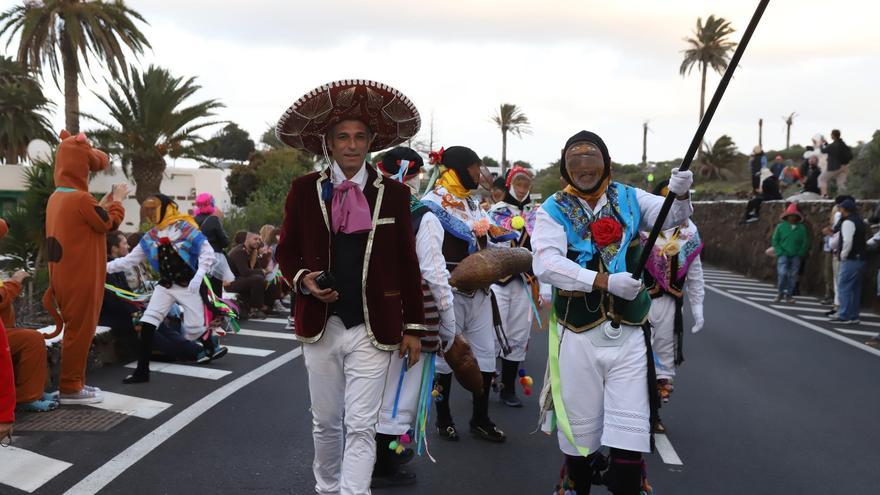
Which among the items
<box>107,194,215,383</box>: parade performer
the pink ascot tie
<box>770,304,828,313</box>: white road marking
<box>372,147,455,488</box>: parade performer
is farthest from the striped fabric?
<box>770,304,828,313</box>: white road marking

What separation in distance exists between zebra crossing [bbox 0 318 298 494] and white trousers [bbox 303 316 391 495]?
1.96m

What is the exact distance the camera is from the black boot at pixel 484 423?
18.7ft

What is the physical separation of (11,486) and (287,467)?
168cm

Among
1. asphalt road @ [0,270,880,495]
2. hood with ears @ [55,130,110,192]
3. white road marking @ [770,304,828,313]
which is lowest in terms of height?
white road marking @ [770,304,828,313]

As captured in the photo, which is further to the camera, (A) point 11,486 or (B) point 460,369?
(B) point 460,369

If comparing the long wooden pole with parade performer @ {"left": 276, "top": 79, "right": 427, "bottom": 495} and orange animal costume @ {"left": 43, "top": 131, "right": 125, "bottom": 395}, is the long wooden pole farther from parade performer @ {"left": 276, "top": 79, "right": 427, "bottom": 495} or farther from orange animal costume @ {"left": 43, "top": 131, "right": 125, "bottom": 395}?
orange animal costume @ {"left": 43, "top": 131, "right": 125, "bottom": 395}

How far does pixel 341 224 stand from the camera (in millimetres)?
3516

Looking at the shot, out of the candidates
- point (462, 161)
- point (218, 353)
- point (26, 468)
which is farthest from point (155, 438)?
point (218, 353)

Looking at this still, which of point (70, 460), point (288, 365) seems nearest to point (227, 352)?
point (288, 365)

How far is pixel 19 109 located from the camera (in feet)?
113

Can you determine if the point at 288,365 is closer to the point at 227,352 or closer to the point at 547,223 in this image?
the point at 227,352

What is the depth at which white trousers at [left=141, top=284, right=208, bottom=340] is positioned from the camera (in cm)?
748

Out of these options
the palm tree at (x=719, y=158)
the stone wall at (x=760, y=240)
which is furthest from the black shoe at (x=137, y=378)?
the palm tree at (x=719, y=158)

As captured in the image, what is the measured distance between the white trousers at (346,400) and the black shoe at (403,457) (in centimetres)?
114
